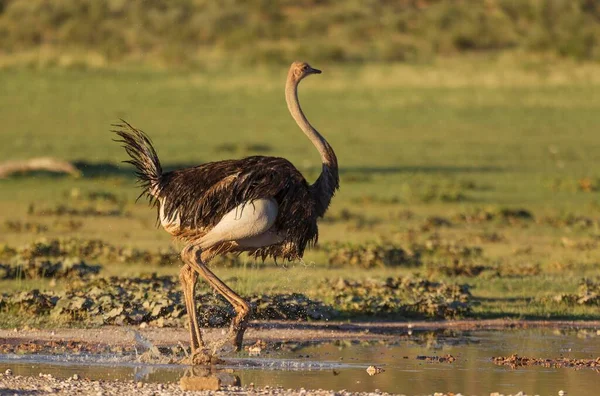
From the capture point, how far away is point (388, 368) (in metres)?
9.25

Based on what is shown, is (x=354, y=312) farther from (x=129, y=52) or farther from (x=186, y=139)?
(x=129, y=52)

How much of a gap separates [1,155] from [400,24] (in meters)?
33.9

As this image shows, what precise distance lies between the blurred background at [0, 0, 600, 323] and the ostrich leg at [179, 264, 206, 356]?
2295 millimetres

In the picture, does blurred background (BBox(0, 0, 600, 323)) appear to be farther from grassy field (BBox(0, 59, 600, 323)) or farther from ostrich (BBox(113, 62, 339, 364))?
ostrich (BBox(113, 62, 339, 364))

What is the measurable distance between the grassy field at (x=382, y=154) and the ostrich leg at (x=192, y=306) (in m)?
1.21

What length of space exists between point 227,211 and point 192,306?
667 mm

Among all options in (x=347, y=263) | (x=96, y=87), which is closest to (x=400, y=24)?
(x=96, y=87)

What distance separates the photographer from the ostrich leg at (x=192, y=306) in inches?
366

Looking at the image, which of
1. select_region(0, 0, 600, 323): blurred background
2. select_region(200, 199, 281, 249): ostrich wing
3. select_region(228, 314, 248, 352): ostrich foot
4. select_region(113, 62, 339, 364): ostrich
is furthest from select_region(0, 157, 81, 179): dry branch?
select_region(228, 314, 248, 352): ostrich foot

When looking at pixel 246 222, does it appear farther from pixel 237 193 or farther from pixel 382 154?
pixel 382 154

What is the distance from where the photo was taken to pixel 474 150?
30172mm

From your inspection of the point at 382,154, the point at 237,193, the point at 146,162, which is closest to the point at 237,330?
the point at 237,193

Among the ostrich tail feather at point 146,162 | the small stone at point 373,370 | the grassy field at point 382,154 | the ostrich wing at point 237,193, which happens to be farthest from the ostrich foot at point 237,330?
the grassy field at point 382,154

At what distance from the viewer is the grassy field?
14.5 m
